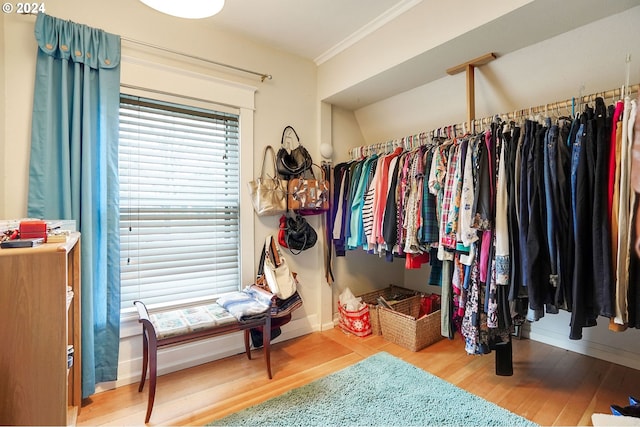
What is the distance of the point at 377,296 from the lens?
10.4ft

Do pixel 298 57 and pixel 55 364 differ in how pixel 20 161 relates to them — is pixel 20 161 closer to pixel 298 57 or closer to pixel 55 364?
pixel 55 364

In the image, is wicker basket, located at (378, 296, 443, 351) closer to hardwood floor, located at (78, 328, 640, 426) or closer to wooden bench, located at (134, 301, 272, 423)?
hardwood floor, located at (78, 328, 640, 426)

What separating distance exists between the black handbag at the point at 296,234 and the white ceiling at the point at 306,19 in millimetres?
1464

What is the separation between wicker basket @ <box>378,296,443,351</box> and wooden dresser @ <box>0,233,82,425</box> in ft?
6.99

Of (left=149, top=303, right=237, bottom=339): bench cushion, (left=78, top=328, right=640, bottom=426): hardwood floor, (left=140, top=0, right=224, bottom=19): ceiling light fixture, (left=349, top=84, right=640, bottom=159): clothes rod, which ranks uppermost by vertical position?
(left=140, top=0, right=224, bottom=19): ceiling light fixture

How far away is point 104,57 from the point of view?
5.97 feet

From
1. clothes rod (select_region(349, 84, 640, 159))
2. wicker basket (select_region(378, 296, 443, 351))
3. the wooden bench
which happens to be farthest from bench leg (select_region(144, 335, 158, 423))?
clothes rod (select_region(349, 84, 640, 159))

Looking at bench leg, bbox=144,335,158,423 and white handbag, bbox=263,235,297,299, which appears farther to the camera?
white handbag, bbox=263,235,297,299

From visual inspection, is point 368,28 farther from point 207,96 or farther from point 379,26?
point 207,96

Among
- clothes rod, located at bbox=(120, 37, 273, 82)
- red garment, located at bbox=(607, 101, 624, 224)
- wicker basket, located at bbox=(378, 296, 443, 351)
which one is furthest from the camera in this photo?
wicker basket, located at bbox=(378, 296, 443, 351)

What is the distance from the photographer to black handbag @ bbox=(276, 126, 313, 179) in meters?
2.50

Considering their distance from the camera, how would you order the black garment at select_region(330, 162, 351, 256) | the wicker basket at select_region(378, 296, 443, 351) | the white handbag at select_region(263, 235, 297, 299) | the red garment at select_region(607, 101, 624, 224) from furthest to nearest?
1. the black garment at select_region(330, 162, 351, 256)
2. the wicker basket at select_region(378, 296, 443, 351)
3. the white handbag at select_region(263, 235, 297, 299)
4. the red garment at select_region(607, 101, 624, 224)

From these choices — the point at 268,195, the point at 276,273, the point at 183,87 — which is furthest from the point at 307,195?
the point at 183,87

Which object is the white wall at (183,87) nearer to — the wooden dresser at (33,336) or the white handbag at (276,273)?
the white handbag at (276,273)
